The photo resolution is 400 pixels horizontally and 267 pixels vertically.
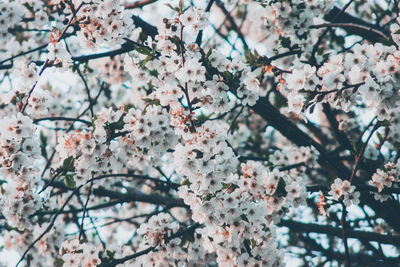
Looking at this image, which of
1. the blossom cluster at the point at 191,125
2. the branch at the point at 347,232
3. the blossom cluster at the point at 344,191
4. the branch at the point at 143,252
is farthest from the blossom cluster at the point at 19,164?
the blossom cluster at the point at 344,191

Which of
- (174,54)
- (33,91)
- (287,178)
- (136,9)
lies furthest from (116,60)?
(287,178)

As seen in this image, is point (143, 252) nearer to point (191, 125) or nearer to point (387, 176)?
point (191, 125)

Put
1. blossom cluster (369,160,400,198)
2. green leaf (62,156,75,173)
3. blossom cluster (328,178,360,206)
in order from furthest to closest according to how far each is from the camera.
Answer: blossom cluster (369,160,400,198)
blossom cluster (328,178,360,206)
green leaf (62,156,75,173)

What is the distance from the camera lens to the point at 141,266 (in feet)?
11.5

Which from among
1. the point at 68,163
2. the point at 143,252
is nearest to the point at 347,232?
the point at 143,252

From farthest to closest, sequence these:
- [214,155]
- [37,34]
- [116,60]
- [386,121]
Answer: [37,34]
[116,60]
[386,121]
[214,155]

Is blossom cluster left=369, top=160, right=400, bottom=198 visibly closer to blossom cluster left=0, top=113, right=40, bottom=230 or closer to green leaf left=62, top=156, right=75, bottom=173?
green leaf left=62, top=156, right=75, bottom=173

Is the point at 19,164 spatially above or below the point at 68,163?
below

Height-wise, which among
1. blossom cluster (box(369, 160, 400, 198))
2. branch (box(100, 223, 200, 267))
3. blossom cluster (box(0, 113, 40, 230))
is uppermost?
blossom cluster (box(369, 160, 400, 198))

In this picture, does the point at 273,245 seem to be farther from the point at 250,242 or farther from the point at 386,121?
the point at 386,121

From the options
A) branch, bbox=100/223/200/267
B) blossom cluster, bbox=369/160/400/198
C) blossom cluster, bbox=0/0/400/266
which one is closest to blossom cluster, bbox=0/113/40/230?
blossom cluster, bbox=0/0/400/266

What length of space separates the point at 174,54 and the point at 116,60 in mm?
2235

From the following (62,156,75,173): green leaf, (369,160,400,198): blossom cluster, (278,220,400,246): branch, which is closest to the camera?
(62,156,75,173): green leaf

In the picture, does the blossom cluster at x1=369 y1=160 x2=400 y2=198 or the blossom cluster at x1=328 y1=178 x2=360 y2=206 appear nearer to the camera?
the blossom cluster at x1=328 y1=178 x2=360 y2=206
